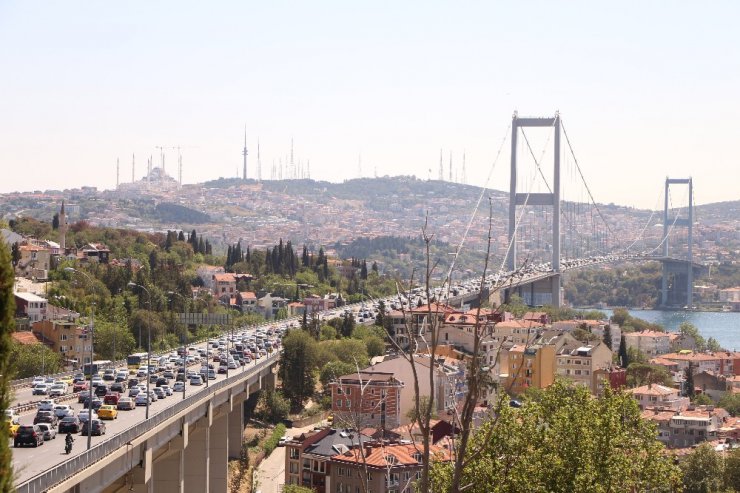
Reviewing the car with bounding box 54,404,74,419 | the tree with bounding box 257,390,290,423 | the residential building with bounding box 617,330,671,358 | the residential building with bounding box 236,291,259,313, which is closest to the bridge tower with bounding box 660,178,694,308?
the residential building with bounding box 617,330,671,358

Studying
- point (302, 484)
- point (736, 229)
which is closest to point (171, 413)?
point (302, 484)

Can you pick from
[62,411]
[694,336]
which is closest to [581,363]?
[694,336]

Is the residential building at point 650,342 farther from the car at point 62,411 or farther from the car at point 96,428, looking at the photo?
the car at point 96,428

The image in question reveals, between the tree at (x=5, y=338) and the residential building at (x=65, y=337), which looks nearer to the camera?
the tree at (x=5, y=338)

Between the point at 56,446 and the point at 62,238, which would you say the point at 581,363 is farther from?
the point at 56,446

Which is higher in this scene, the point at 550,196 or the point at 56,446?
the point at 550,196

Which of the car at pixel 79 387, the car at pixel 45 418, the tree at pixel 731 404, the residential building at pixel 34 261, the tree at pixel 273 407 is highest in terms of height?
the residential building at pixel 34 261

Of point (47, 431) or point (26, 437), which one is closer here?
point (26, 437)

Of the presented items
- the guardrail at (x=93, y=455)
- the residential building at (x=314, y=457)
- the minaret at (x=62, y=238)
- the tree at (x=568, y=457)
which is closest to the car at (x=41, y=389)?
the guardrail at (x=93, y=455)
